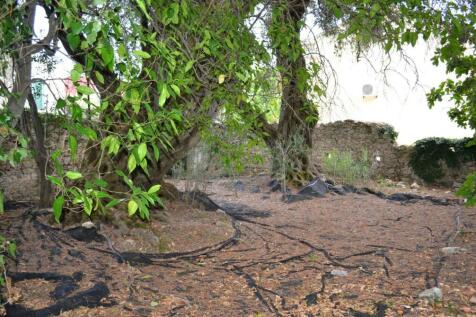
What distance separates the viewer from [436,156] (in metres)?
11.7

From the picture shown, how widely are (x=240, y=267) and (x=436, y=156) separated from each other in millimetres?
9166

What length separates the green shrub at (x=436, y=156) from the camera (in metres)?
11.3

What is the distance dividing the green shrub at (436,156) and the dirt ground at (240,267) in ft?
18.4

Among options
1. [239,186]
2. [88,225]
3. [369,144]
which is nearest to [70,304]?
[88,225]

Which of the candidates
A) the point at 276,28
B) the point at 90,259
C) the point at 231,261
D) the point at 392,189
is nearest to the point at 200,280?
the point at 231,261

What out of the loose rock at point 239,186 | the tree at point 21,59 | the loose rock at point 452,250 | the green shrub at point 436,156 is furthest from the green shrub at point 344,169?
the tree at point 21,59

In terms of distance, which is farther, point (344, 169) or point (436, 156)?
point (436, 156)

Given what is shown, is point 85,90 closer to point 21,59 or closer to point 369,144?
point 21,59

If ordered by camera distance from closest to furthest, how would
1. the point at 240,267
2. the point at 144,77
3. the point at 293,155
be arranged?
the point at 144,77 → the point at 240,267 → the point at 293,155

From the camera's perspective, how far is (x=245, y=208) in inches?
278

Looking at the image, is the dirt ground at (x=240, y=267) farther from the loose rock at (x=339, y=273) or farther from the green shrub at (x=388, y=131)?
the green shrub at (x=388, y=131)

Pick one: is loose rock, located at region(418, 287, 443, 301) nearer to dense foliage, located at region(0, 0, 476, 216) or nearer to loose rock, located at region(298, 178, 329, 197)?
dense foliage, located at region(0, 0, 476, 216)

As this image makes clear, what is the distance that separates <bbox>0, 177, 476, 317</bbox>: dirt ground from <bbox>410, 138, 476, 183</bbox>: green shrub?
562cm

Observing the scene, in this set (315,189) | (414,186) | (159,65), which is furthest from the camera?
(414,186)
